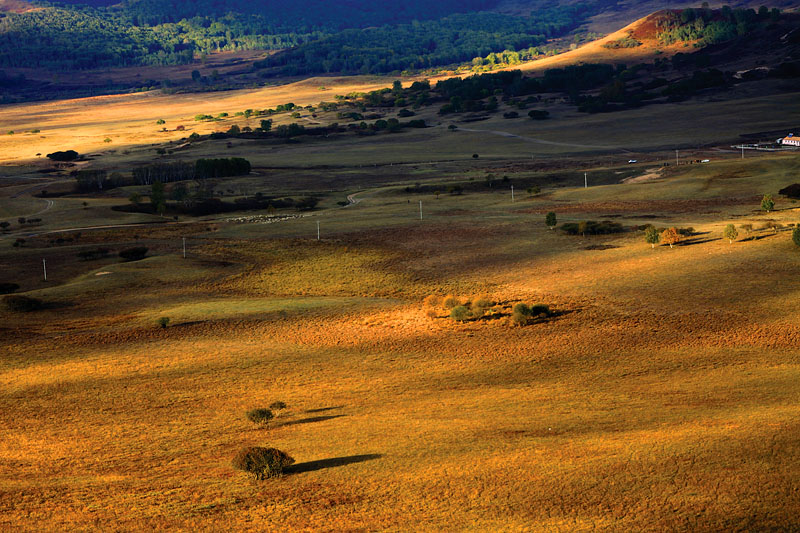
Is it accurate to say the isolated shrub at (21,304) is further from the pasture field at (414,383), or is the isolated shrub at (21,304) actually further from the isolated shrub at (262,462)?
the isolated shrub at (262,462)

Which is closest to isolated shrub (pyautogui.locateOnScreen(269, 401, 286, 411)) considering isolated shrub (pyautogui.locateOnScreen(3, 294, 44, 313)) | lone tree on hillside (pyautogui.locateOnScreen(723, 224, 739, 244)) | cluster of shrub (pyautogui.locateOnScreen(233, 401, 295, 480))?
cluster of shrub (pyautogui.locateOnScreen(233, 401, 295, 480))

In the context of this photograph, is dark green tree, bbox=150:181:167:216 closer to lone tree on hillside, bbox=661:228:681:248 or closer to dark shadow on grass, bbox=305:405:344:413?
lone tree on hillside, bbox=661:228:681:248

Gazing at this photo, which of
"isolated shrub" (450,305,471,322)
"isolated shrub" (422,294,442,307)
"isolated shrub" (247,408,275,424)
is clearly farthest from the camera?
"isolated shrub" (422,294,442,307)

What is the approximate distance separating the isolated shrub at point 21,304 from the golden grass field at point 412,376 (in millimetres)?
559

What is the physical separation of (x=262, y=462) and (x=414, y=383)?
11171mm

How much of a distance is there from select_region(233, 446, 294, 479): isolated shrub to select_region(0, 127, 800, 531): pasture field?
0.33 meters

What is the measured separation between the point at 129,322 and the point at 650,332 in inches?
1056

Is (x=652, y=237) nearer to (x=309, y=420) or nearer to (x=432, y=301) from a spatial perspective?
(x=432, y=301)

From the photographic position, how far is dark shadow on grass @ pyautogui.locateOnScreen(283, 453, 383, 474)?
75.1 ft

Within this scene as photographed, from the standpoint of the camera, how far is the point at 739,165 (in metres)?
91.2

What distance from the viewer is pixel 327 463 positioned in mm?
23391

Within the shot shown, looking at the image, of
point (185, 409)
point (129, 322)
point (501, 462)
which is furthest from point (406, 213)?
point (501, 462)

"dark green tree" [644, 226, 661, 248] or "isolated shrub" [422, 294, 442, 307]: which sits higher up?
"dark green tree" [644, 226, 661, 248]

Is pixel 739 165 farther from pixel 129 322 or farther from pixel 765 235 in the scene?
pixel 129 322
